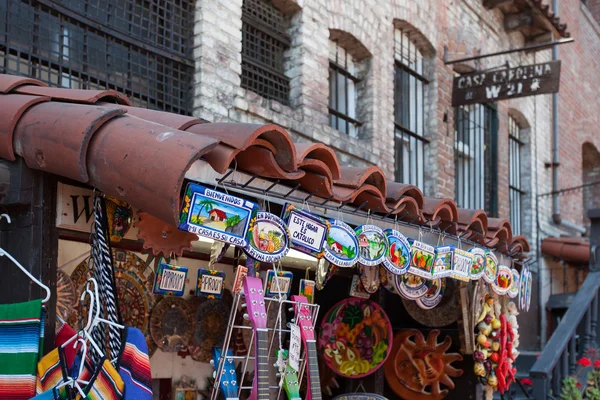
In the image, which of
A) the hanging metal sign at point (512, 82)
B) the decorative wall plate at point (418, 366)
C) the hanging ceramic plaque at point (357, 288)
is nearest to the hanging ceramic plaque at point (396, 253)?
the hanging ceramic plaque at point (357, 288)

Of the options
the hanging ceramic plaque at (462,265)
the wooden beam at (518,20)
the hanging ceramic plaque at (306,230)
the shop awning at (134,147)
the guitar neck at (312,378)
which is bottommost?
the guitar neck at (312,378)

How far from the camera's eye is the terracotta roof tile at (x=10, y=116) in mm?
3502

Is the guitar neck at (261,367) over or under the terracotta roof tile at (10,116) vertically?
under

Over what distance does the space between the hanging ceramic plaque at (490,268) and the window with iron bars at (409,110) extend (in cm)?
353

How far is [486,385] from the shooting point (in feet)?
23.6

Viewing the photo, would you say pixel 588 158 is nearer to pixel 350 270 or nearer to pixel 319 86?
pixel 319 86

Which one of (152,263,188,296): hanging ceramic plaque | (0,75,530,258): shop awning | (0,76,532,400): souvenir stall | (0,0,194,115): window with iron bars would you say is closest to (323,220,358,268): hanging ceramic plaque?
(0,76,532,400): souvenir stall

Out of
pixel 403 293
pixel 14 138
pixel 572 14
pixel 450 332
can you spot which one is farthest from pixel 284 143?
pixel 572 14

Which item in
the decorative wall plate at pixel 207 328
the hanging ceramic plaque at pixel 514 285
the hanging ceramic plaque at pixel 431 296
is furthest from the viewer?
the hanging ceramic plaque at pixel 514 285

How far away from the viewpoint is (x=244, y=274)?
4652 mm

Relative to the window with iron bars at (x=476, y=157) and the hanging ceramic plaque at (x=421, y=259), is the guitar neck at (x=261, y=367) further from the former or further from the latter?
the window with iron bars at (x=476, y=157)

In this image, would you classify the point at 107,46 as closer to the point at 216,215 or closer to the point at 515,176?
the point at 216,215

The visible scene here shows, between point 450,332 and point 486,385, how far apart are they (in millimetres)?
566

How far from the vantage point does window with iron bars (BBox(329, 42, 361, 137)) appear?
8773mm
